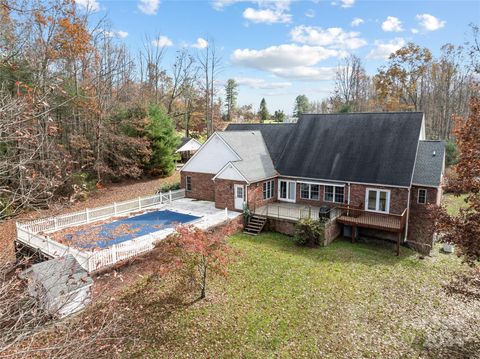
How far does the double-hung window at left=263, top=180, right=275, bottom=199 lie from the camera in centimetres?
2041

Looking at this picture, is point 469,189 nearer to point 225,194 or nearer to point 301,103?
point 225,194

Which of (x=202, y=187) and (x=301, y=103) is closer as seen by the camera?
(x=202, y=187)

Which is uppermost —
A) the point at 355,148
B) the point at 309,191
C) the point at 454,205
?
the point at 355,148

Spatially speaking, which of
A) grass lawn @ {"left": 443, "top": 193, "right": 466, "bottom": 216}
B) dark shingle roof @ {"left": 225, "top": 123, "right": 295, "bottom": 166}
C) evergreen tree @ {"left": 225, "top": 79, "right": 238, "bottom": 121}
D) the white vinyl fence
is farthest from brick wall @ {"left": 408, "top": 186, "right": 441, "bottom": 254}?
evergreen tree @ {"left": 225, "top": 79, "right": 238, "bottom": 121}

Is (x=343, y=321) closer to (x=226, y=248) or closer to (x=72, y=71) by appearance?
(x=226, y=248)

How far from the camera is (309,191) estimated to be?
20219 mm

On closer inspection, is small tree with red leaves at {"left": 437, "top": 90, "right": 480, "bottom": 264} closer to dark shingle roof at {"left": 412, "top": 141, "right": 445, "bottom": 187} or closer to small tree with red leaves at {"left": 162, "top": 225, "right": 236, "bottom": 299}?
small tree with red leaves at {"left": 162, "top": 225, "right": 236, "bottom": 299}

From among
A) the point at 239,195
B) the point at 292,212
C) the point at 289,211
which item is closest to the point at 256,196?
the point at 239,195

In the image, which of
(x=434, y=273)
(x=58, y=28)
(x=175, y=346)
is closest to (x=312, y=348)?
(x=175, y=346)

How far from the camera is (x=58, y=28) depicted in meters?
20.2

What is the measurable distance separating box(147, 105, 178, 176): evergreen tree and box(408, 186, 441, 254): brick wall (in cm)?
2158

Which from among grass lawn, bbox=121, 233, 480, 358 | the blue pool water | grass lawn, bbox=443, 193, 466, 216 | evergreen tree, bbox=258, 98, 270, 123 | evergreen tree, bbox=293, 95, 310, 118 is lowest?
grass lawn, bbox=121, 233, 480, 358

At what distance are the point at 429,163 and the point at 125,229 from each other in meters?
17.3

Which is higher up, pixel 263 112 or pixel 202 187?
pixel 263 112
